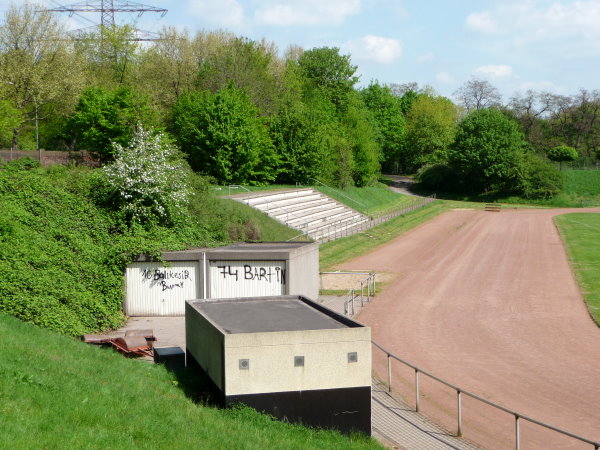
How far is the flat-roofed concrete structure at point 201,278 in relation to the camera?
78.8ft

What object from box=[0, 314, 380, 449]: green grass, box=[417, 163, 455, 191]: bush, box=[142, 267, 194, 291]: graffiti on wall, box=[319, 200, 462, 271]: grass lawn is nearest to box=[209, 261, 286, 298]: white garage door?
box=[142, 267, 194, 291]: graffiti on wall

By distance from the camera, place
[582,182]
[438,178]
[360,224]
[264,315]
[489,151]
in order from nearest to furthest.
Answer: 1. [264,315]
2. [360,224]
3. [489,151]
4. [582,182]
5. [438,178]

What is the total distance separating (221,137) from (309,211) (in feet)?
30.5

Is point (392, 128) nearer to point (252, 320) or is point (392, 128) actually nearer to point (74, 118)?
point (74, 118)

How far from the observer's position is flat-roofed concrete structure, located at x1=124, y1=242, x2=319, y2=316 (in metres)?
24.0

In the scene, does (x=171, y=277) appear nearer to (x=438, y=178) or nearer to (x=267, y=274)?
(x=267, y=274)

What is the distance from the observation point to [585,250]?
149 ft

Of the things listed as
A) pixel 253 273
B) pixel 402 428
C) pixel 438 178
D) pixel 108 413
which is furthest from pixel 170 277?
pixel 438 178

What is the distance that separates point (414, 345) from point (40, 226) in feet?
45.9

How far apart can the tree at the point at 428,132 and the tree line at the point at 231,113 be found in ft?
0.72

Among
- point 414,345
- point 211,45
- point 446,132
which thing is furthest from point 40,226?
point 446,132

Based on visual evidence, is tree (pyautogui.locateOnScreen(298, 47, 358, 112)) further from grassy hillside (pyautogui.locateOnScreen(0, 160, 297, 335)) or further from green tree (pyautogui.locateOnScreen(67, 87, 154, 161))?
grassy hillside (pyautogui.locateOnScreen(0, 160, 297, 335))

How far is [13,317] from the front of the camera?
59.9 ft

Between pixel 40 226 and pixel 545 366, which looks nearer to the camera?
pixel 545 366
